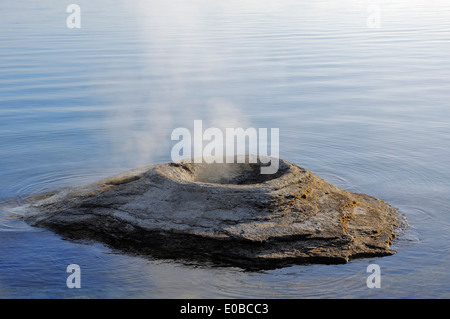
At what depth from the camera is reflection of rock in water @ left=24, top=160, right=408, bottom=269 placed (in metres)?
6.59

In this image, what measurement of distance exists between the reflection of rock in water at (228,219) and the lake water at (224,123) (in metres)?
0.19

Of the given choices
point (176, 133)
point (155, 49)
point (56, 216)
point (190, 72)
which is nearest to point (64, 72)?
point (190, 72)

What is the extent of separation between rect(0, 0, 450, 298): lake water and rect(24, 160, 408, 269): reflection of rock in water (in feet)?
0.64

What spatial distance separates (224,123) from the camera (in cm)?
1412

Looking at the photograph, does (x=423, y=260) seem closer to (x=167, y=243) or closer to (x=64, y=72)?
(x=167, y=243)

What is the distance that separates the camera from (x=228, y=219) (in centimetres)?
679

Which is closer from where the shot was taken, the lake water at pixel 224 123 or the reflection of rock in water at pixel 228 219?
the lake water at pixel 224 123

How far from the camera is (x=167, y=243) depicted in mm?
6691

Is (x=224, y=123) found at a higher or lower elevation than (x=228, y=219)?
higher

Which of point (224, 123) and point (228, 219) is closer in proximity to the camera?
point (228, 219)

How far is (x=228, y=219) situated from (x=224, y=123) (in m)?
7.49

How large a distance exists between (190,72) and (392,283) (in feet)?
48.3

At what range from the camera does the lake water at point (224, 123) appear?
20.6ft

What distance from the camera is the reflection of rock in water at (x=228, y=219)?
659 cm
